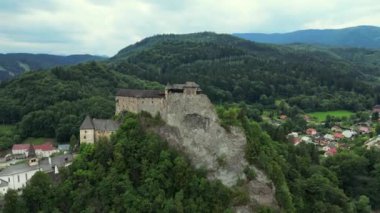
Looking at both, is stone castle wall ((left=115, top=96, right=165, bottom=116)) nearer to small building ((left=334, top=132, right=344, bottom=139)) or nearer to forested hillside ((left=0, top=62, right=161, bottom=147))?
forested hillside ((left=0, top=62, right=161, bottom=147))

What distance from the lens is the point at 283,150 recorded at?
68.6 meters

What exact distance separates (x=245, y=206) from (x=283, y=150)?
2144cm

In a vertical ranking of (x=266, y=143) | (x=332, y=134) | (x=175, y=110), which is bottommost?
(x=332, y=134)

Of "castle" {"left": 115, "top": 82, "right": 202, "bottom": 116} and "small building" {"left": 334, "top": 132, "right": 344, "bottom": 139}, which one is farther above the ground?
"castle" {"left": 115, "top": 82, "right": 202, "bottom": 116}

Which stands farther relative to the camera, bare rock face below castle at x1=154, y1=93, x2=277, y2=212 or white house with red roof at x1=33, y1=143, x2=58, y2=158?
white house with red roof at x1=33, y1=143, x2=58, y2=158

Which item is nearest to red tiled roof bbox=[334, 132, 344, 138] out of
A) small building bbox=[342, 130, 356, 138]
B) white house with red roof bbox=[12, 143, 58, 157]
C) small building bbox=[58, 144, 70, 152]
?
small building bbox=[342, 130, 356, 138]

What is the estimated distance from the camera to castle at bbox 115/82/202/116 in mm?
51625

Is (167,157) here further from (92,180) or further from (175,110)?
(92,180)

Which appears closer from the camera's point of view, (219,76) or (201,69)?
(219,76)

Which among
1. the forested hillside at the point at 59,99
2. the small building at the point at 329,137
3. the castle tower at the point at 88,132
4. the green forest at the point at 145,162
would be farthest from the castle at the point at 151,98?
the small building at the point at 329,137

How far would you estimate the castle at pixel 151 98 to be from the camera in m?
51.6

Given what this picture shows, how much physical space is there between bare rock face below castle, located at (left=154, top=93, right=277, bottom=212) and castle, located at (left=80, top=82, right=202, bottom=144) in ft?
3.50

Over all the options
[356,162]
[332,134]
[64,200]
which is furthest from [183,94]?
→ [332,134]

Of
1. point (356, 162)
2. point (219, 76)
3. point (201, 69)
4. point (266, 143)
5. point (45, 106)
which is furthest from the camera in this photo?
point (201, 69)
